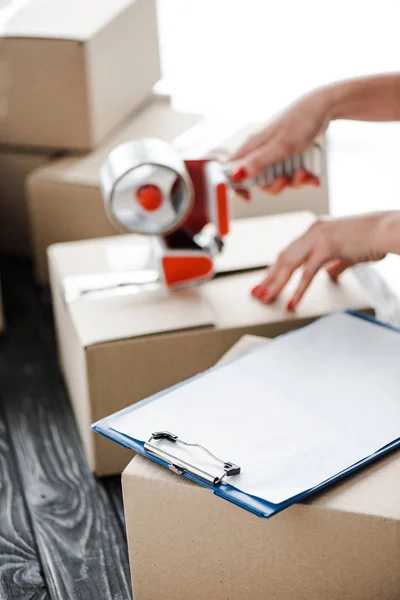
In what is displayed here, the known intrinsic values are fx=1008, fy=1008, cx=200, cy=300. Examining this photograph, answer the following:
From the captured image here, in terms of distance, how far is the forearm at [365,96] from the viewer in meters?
1.41

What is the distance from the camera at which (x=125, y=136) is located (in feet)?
6.38

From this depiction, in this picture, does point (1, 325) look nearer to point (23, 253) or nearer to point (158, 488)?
point (23, 253)

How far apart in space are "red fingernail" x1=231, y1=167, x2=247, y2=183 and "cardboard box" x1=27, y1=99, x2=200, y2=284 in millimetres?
470

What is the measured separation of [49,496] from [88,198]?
2.15 feet

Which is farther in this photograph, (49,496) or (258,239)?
(258,239)

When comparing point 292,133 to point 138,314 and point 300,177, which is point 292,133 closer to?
point 300,177

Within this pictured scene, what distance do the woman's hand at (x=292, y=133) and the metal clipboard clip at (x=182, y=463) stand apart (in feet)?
1.61

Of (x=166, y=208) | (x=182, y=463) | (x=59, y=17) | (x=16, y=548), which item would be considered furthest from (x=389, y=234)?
(x=59, y=17)

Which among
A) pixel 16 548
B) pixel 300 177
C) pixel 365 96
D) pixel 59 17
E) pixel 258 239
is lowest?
pixel 16 548

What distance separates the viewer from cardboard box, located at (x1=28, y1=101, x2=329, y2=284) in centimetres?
180

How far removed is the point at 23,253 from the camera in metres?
2.05

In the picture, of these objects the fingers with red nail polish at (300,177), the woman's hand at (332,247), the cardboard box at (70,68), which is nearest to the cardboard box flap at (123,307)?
the woman's hand at (332,247)

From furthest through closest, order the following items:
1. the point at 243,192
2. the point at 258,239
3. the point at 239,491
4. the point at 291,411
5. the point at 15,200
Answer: the point at 15,200
the point at 258,239
the point at 243,192
the point at 291,411
the point at 239,491

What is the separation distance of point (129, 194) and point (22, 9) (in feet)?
2.69
